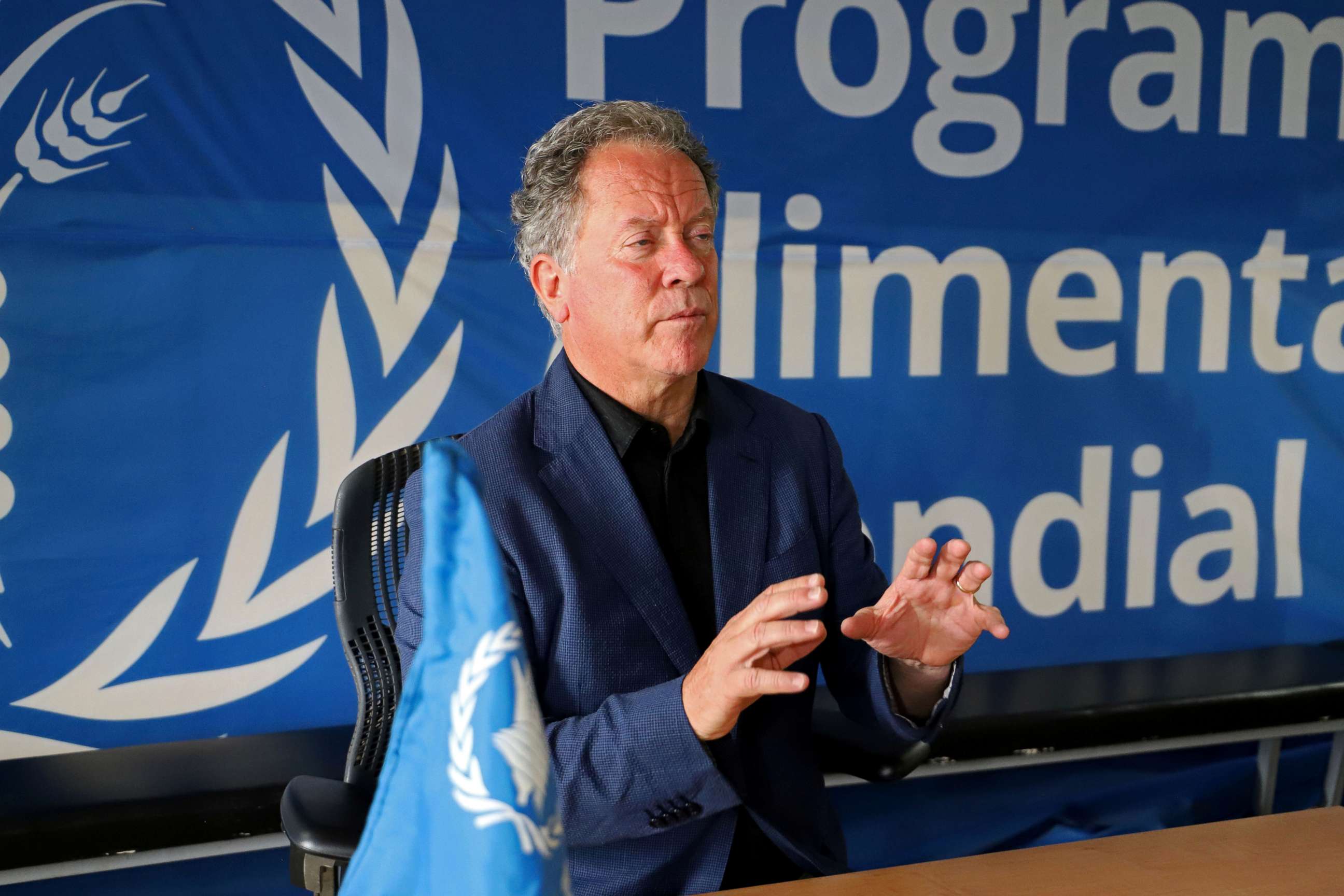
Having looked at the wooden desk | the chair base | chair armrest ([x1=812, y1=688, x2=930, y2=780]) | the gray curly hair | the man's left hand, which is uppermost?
the gray curly hair

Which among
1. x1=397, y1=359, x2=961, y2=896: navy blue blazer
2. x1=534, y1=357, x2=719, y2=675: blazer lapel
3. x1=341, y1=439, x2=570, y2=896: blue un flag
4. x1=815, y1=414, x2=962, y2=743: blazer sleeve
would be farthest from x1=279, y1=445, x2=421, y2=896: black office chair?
x1=341, y1=439, x2=570, y2=896: blue un flag

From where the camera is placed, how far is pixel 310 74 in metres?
2.28

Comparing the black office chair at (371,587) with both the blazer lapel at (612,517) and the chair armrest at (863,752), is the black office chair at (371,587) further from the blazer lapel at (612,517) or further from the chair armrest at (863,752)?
the chair armrest at (863,752)

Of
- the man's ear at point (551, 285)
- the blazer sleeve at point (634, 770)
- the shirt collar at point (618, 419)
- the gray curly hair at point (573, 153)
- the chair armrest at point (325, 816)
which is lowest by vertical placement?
the chair armrest at point (325, 816)

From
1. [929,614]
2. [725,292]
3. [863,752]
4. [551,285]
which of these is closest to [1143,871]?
[929,614]

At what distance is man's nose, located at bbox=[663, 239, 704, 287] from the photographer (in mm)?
1445

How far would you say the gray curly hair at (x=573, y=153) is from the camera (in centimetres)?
149

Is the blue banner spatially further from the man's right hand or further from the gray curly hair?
the man's right hand

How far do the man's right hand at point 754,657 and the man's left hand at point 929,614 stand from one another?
15 cm

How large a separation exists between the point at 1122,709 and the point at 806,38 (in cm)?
180

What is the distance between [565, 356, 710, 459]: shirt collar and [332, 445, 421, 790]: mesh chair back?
35cm

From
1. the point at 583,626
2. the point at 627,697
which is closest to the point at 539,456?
the point at 583,626

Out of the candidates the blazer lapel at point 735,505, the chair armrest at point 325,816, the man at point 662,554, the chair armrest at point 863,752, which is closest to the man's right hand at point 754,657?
the man at point 662,554

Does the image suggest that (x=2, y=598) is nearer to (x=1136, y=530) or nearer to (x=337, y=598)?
(x=337, y=598)
